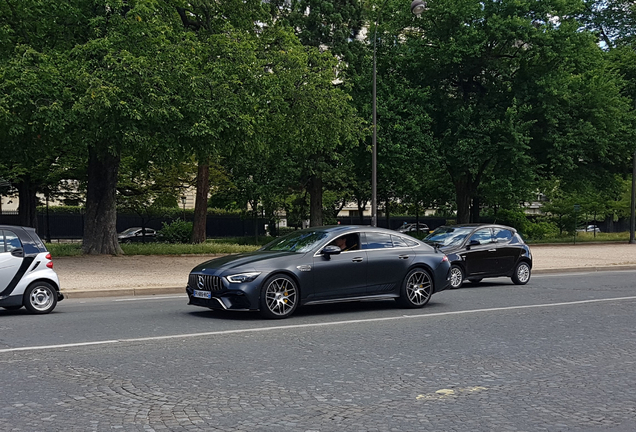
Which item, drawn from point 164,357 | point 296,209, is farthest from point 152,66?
point 296,209

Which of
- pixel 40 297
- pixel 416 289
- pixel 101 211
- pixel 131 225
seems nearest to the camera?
pixel 40 297

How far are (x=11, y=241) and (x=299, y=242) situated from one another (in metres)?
4.77

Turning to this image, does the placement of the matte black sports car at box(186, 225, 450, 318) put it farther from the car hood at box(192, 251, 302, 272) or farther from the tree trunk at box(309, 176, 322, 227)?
the tree trunk at box(309, 176, 322, 227)

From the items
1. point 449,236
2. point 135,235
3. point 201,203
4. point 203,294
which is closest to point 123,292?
point 203,294

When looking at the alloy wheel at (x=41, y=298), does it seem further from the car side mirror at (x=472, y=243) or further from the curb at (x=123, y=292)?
the car side mirror at (x=472, y=243)

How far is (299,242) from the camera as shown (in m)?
11.6

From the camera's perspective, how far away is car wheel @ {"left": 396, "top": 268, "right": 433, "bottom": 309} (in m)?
12.0

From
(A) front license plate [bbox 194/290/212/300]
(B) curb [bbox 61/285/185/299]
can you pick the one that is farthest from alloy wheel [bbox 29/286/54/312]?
(B) curb [bbox 61/285/185/299]

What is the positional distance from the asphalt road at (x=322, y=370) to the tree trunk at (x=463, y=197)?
27.2 meters

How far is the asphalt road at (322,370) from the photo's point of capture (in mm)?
5305

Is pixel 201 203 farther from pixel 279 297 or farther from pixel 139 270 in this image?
pixel 279 297

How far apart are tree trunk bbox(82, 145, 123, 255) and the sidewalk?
1.14 m

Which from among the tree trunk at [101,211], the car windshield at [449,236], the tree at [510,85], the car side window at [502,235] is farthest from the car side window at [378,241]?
the tree at [510,85]

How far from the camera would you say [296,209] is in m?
48.6
